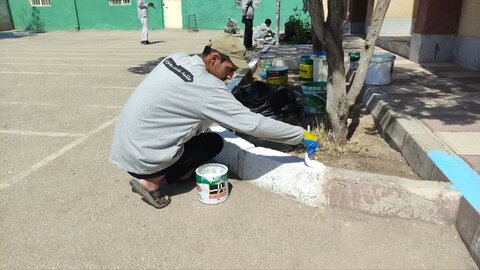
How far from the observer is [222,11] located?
22.9 meters

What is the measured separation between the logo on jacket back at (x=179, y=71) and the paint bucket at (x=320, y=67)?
3.87m

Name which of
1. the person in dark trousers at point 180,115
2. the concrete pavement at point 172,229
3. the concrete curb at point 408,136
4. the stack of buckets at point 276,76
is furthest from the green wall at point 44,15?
the person in dark trousers at point 180,115

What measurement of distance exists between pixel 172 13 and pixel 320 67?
62.7ft

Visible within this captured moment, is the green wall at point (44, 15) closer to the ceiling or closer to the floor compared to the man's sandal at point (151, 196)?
closer to the ceiling

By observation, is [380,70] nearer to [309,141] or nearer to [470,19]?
[470,19]

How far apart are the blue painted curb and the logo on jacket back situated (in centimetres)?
218

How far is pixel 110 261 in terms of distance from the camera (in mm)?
2689

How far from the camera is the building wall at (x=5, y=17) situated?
961 inches

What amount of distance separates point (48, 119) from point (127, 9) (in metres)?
19.8

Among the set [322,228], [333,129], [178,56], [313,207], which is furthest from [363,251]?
[178,56]

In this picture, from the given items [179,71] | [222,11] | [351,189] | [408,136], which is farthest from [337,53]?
[222,11]

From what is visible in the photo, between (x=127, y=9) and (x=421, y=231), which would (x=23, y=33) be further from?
(x=421, y=231)

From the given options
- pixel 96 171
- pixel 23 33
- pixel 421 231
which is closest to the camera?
pixel 421 231

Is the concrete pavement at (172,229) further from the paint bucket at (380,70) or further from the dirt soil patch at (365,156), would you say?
the paint bucket at (380,70)
